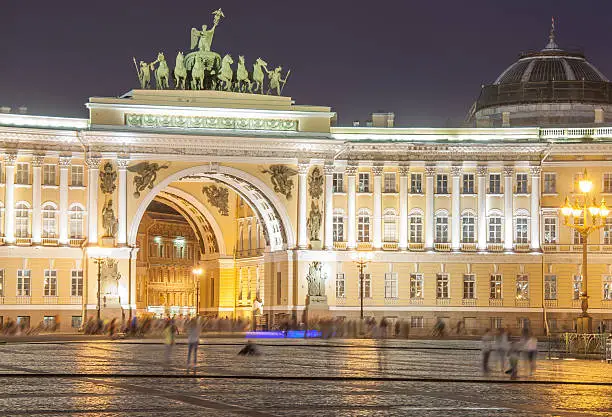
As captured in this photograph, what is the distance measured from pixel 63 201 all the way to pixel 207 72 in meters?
12.7

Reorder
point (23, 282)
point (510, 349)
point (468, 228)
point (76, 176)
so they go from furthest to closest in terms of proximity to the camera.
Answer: point (468, 228)
point (76, 176)
point (23, 282)
point (510, 349)

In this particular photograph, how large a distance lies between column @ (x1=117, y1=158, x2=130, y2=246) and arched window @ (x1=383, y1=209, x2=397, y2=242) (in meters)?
17.2

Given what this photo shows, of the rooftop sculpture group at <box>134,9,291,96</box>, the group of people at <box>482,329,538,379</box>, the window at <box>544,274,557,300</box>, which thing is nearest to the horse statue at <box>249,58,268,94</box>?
the rooftop sculpture group at <box>134,9,291,96</box>

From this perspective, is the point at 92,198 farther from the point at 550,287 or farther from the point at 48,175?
the point at 550,287

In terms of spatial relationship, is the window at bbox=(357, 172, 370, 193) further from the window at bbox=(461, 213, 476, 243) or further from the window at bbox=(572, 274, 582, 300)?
the window at bbox=(572, 274, 582, 300)

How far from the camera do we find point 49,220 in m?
91.3

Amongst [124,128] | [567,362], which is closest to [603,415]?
[567,362]

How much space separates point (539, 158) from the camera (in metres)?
96.6

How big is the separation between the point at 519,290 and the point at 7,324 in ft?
111

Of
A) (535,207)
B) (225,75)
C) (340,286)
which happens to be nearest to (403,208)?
(340,286)

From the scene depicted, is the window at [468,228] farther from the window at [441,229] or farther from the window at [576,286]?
the window at [576,286]

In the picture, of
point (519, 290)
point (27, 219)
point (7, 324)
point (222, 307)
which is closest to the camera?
point (7, 324)

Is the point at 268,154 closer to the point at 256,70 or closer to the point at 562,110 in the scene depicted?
the point at 256,70

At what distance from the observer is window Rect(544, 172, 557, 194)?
319ft
